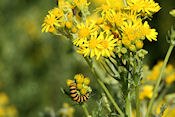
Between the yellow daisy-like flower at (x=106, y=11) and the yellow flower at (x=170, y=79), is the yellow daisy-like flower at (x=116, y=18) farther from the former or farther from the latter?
the yellow flower at (x=170, y=79)

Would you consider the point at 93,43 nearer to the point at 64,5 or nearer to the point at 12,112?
the point at 64,5

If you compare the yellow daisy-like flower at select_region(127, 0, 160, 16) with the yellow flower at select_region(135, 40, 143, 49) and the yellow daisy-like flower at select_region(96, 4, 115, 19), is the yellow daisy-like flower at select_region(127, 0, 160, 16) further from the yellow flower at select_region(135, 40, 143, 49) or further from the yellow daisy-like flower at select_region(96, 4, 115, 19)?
the yellow flower at select_region(135, 40, 143, 49)

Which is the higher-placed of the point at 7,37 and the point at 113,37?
the point at 7,37

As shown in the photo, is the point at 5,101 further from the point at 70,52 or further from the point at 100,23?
the point at 100,23

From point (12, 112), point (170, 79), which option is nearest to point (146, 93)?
point (170, 79)

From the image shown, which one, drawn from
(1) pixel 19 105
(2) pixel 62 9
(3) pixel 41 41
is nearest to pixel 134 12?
(2) pixel 62 9

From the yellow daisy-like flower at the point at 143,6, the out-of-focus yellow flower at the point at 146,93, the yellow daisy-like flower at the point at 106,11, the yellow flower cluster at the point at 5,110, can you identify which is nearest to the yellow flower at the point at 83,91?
the yellow daisy-like flower at the point at 106,11
